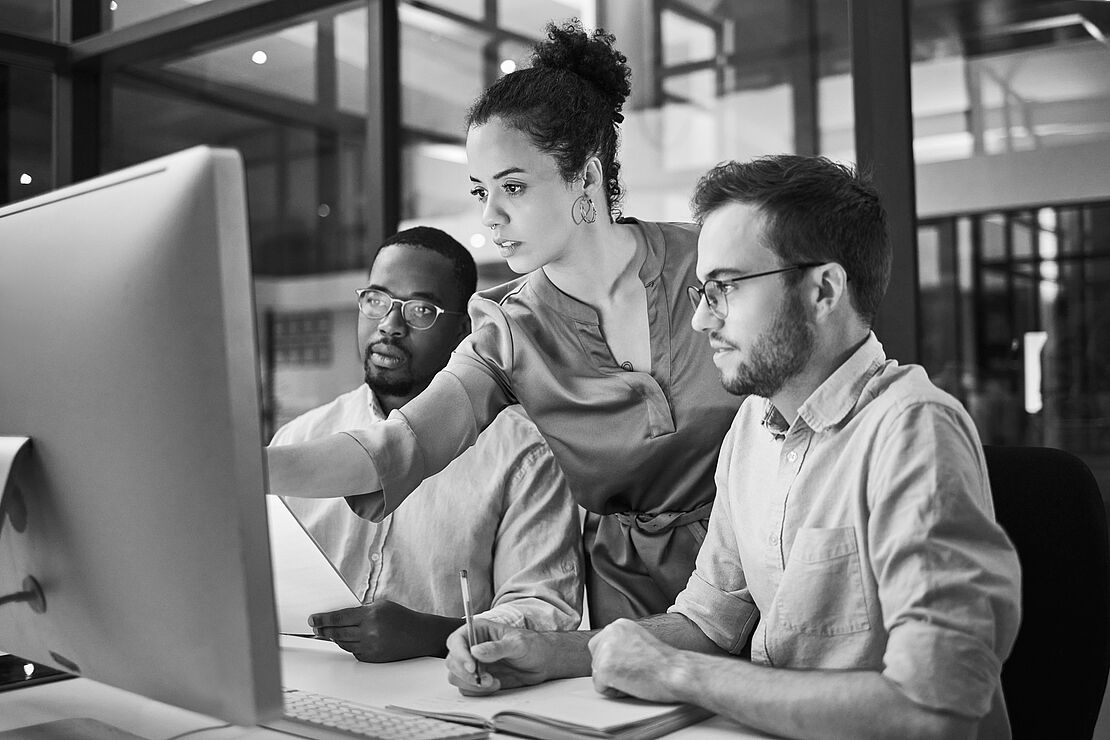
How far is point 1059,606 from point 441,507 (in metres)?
1.04

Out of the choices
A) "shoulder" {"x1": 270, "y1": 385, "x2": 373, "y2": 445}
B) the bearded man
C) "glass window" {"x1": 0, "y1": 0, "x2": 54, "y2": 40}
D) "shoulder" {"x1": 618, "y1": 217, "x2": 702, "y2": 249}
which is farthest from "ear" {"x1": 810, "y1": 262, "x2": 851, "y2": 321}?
"glass window" {"x1": 0, "y1": 0, "x2": 54, "y2": 40}

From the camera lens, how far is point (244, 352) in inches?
30.6

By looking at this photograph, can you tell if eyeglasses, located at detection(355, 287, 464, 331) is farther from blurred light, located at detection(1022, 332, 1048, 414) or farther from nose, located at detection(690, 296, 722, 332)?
blurred light, located at detection(1022, 332, 1048, 414)

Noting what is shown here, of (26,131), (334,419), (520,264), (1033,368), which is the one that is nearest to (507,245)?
(520,264)

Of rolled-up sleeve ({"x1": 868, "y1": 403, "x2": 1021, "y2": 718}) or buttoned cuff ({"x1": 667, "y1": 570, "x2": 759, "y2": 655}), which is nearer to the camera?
rolled-up sleeve ({"x1": 868, "y1": 403, "x2": 1021, "y2": 718})

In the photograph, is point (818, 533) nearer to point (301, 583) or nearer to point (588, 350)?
A: point (588, 350)

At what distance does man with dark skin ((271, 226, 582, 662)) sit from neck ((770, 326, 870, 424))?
1.72 ft

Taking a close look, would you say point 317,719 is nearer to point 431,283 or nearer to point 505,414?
point 505,414

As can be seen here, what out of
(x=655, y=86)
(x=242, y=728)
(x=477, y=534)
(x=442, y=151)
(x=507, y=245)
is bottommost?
(x=242, y=728)

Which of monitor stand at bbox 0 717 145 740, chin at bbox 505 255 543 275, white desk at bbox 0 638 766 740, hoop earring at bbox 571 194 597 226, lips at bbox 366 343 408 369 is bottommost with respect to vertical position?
white desk at bbox 0 638 766 740

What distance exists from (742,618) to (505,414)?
27.6 inches

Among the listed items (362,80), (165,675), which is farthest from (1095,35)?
(165,675)

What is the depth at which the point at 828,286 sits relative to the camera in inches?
52.9

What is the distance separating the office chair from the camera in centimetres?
140
